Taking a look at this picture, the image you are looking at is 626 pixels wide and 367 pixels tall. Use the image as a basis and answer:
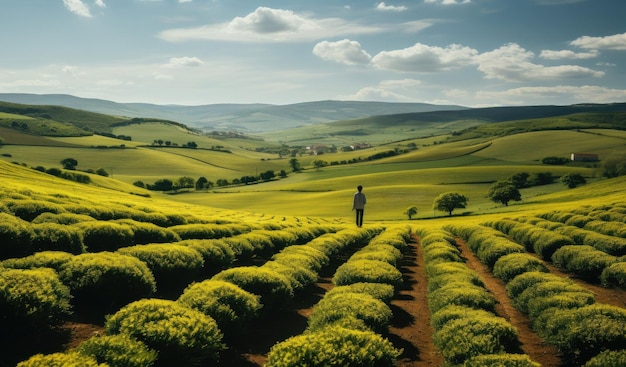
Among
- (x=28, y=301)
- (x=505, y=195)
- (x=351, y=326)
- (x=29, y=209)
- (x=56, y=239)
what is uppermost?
(x=29, y=209)

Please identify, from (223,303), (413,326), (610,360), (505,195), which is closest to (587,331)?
(610,360)

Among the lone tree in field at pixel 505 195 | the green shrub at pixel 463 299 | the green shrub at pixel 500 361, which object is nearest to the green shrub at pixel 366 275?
the green shrub at pixel 463 299

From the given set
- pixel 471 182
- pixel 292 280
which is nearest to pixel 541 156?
pixel 471 182

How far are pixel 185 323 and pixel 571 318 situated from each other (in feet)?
32.7

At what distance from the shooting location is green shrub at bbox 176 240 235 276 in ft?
58.1

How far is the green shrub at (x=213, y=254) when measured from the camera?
58.1ft

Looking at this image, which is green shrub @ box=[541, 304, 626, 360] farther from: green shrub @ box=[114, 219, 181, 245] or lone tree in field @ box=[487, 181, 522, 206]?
lone tree in field @ box=[487, 181, 522, 206]

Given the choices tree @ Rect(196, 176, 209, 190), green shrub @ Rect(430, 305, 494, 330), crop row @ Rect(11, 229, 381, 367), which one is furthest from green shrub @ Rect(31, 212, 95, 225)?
tree @ Rect(196, 176, 209, 190)

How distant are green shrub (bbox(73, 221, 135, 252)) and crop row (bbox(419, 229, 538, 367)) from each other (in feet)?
42.2

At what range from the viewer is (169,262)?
50.1 ft

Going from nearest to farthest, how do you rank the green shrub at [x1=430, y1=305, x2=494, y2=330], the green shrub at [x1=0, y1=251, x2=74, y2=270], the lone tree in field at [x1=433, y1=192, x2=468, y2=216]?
the green shrub at [x1=430, y1=305, x2=494, y2=330]
the green shrub at [x1=0, y1=251, x2=74, y2=270]
the lone tree in field at [x1=433, y1=192, x2=468, y2=216]

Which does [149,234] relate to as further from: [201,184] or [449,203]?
[201,184]

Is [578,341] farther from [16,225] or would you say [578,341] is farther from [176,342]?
[16,225]

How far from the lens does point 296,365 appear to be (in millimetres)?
8086
